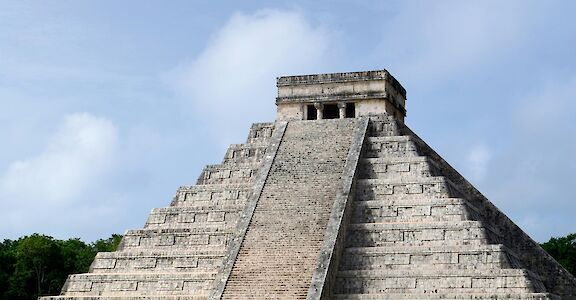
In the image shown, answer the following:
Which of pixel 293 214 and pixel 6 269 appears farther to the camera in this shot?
pixel 6 269

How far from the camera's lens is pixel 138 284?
66.8ft

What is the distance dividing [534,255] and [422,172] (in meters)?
4.12

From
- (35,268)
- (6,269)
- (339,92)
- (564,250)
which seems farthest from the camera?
(564,250)

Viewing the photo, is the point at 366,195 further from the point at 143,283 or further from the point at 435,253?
the point at 143,283

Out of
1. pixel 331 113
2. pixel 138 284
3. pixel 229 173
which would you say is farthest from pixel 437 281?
pixel 331 113

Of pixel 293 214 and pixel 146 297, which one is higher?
pixel 293 214

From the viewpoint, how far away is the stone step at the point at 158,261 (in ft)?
66.7

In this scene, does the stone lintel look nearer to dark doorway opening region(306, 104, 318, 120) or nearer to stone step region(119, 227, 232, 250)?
dark doorway opening region(306, 104, 318, 120)

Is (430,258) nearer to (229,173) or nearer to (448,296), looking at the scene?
(448,296)

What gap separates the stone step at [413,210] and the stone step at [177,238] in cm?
322

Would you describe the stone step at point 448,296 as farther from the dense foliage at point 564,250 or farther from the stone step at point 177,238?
the dense foliage at point 564,250

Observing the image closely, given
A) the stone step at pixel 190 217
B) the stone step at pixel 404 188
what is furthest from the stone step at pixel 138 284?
the stone step at pixel 404 188

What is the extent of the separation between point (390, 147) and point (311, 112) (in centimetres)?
342

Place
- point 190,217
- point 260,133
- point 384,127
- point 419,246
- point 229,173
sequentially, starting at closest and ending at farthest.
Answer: point 419,246
point 190,217
point 229,173
point 384,127
point 260,133
